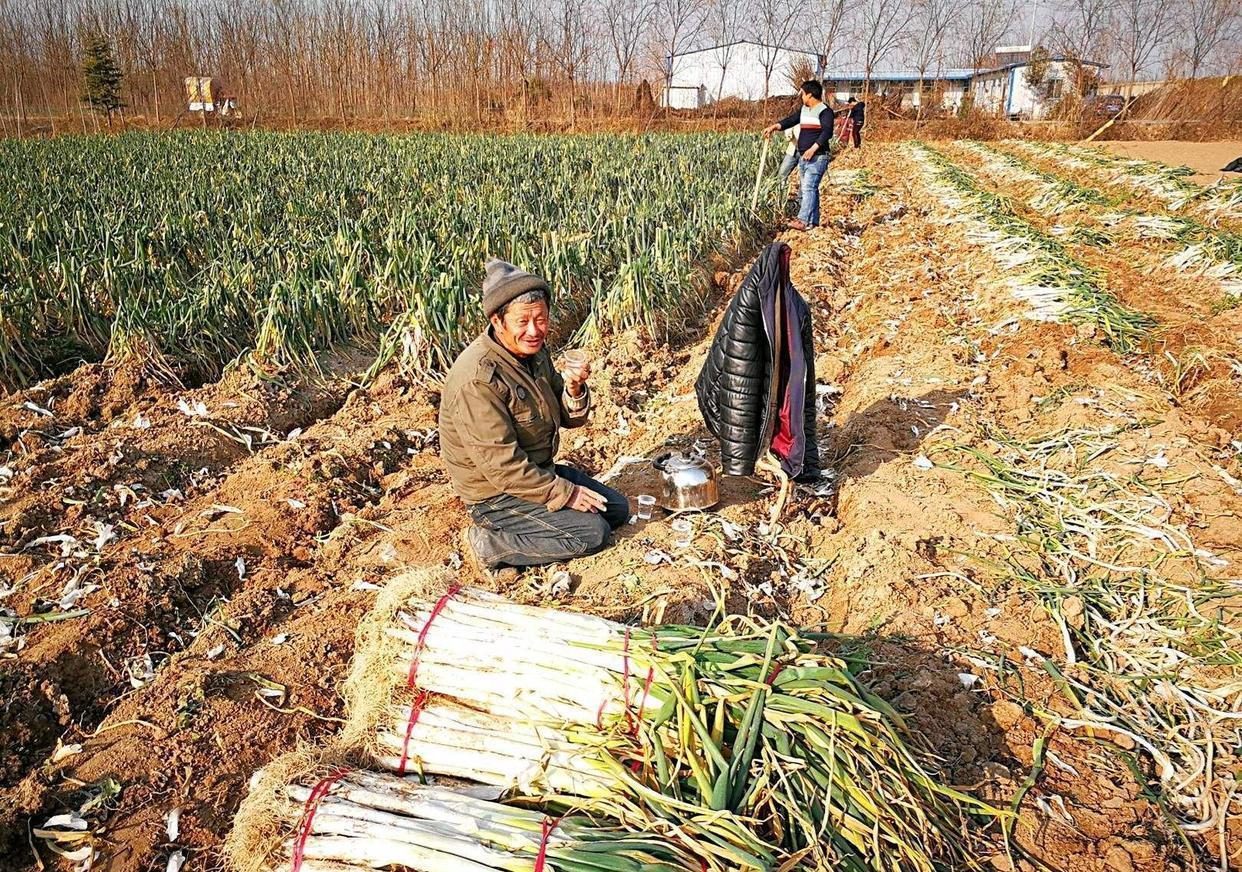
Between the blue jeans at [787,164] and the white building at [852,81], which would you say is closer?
the blue jeans at [787,164]

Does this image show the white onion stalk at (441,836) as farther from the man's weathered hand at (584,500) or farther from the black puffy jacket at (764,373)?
the black puffy jacket at (764,373)

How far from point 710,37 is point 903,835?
119 ft

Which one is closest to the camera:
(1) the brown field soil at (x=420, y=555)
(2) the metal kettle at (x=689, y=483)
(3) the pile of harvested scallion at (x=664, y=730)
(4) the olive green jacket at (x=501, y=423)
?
(3) the pile of harvested scallion at (x=664, y=730)

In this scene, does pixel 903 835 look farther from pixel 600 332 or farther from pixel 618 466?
pixel 600 332

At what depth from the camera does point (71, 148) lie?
544 inches

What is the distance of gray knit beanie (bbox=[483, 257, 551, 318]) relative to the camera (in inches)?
110

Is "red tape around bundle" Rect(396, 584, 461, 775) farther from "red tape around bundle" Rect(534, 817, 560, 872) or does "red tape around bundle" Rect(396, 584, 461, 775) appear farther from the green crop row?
the green crop row

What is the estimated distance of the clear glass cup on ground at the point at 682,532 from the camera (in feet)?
10.7

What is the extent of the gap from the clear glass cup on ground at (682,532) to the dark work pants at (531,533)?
1.11ft

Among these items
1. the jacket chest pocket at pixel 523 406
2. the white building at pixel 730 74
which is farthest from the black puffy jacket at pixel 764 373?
the white building at pixel 730 74

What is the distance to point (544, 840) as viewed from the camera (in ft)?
5.33

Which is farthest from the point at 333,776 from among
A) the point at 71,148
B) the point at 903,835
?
the point at 71,148

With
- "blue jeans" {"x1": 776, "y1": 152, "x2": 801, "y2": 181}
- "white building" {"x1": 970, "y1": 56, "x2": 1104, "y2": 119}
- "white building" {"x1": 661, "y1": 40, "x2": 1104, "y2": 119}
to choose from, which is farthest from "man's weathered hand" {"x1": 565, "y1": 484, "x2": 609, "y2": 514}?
"white building" {"x1": 970, "y1": 56, "x2": 1104, "y2": 119}

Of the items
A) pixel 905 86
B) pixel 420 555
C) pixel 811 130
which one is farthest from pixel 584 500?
pixel 905 86
